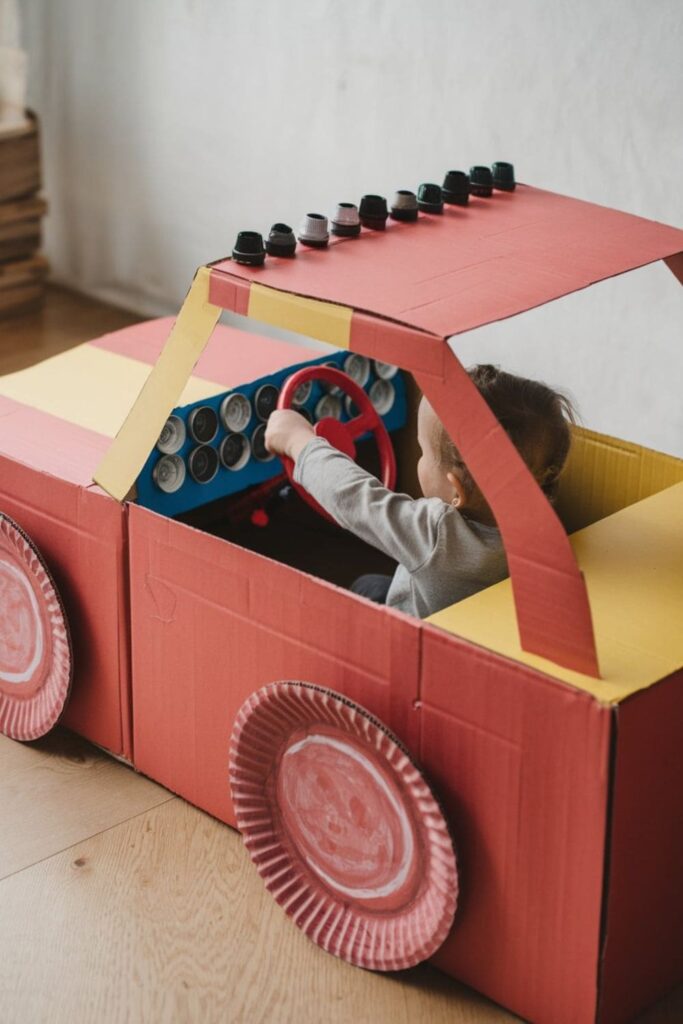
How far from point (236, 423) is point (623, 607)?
0.74m

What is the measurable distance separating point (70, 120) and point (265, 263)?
7.54 ft

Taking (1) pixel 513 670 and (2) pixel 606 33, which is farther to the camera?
(2) pixel 606 33

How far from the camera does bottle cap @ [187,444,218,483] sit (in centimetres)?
193

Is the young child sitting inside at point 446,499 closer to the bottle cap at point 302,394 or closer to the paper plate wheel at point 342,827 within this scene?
the paper plate wheel at point 342,827

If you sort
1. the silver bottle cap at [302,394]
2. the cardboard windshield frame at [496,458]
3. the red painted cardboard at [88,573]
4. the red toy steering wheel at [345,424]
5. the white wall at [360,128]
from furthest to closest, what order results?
Result: 1. the white wall at [360,128]
2. the silver bottle cap at [302,394]
3. the red toy steering wheel at [345,424]
4. the red painted cardboard at [88,573]
5. the cardboard windshield frame at [496,458]

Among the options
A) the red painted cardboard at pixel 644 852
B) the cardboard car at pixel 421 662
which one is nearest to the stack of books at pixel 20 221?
the cardboard car at pixel 421 662

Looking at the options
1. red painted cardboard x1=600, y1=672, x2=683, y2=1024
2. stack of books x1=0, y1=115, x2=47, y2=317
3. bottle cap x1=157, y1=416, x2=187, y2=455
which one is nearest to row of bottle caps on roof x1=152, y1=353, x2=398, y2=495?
bottle cap x1=157, y1=416, x2=187, y2=455

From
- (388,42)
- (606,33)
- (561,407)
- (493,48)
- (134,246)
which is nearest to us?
(561,407)

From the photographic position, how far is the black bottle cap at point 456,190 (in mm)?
1691

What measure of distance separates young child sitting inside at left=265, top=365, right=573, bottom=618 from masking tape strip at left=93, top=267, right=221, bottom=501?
182 millimetres

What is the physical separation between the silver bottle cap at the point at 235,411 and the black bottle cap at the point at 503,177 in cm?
48

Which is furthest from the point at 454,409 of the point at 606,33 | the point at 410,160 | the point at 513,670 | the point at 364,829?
the point at 410,160

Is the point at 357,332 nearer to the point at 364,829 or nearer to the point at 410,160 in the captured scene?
the point at 364,829

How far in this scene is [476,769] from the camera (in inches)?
53.7
